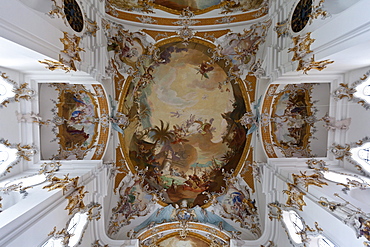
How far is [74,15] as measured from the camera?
7324mm

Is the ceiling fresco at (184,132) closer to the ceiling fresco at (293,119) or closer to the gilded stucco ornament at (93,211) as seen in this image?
the ceiling fresco at (293,119)

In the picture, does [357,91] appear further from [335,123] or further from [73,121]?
[73,121]

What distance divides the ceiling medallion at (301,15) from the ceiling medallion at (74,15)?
22.6 feet

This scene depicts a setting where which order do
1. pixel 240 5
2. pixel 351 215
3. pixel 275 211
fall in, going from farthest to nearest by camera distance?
pixel 240 5 < pixel 275 211 < pixel 351 215

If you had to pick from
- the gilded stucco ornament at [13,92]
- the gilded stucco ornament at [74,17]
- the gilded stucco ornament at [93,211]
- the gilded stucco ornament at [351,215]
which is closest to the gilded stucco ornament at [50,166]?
the gilded stucco ornament at [93,211]

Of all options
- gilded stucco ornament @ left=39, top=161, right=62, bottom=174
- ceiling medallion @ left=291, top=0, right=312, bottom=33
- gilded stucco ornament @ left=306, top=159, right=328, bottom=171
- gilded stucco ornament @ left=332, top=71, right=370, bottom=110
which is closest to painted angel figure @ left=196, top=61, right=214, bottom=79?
ceiling medallion @ left=291, top=0, right=312, bottom=33

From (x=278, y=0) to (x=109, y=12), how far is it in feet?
20.8

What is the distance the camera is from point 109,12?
9281mm

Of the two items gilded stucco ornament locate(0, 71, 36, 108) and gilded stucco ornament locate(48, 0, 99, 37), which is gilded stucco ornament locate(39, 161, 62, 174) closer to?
gilded stucco ornament locate(0, 71, 36, 108)

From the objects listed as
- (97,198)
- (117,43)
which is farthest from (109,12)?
(97,198)

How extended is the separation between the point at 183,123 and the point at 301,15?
6173 mm

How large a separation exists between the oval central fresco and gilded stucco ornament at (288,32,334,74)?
11.1 ft

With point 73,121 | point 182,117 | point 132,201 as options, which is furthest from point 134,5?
point 132,201

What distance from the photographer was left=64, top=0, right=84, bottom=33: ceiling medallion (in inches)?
277
